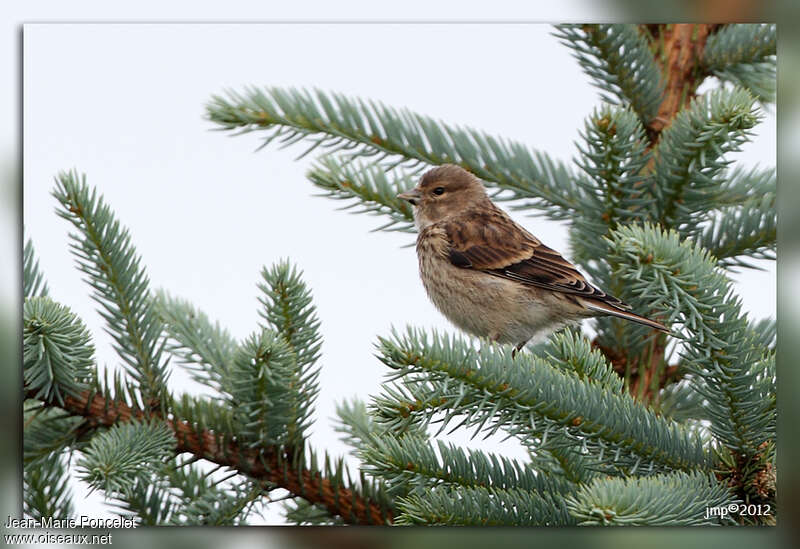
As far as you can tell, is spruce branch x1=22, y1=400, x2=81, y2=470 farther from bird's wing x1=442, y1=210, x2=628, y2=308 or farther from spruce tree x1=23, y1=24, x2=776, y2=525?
bird's wing x1=442, y1=210, x2=628, y2=308

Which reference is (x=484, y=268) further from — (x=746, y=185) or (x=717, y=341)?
(x=717, y=341)

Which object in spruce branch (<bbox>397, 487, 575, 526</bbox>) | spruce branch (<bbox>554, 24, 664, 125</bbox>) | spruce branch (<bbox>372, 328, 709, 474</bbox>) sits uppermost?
spruce branch (<bbox>554, 24, 664, 125</bbox>)

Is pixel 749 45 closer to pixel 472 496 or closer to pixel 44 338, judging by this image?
pixel 472 496

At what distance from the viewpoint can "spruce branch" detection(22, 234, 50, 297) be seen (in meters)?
2.06

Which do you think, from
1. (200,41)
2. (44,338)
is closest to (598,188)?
(200,41)

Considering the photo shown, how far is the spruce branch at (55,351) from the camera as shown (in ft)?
5.84

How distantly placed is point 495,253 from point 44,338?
146 cm

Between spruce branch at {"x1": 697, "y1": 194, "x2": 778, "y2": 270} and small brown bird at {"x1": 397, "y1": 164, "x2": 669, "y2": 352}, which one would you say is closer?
spruce branch at {"x1": 697, "y1": 194, "x2": 778, "y2": 270}

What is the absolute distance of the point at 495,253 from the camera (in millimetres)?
2729

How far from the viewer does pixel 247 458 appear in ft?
6.25

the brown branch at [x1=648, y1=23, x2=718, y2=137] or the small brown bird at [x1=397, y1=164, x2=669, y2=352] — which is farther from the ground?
the brown branch at [x1=648, y1=23, x2=718, y2=137]

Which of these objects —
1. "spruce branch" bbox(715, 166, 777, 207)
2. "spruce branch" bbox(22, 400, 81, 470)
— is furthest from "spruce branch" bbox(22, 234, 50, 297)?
"spruce branch" bbox(715, 166, 777, 207)

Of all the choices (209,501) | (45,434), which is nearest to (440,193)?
(209,501)

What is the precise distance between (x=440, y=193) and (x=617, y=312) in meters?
0.68
